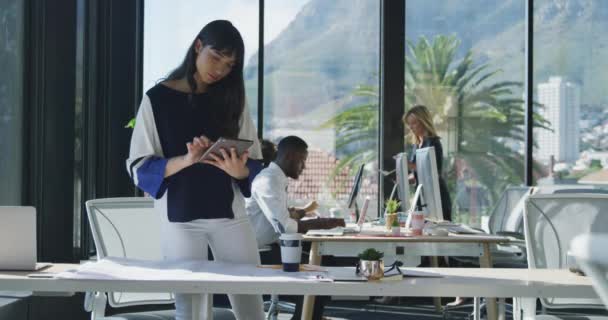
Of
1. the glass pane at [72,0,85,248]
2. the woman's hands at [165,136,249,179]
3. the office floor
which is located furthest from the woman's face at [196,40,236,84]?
the office floor

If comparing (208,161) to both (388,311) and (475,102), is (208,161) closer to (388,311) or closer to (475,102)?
(388,311)

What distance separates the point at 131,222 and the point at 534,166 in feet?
15.3

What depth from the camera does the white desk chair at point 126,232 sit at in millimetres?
3223

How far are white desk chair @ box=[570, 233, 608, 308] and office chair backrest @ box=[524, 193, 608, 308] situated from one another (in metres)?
2.22

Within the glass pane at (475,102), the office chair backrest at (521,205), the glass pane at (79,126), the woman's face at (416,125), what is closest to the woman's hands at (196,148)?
the glass pane at (79,126)

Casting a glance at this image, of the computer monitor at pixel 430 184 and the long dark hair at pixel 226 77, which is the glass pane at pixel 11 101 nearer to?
the long dark hair at pixel 226 77

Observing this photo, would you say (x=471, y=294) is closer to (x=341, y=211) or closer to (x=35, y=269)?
(x=35, y=269)

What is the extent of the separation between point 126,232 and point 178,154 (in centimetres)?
82

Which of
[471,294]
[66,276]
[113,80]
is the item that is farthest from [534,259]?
[113,80]

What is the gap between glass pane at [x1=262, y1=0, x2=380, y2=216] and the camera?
7074 mm

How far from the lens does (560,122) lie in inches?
282

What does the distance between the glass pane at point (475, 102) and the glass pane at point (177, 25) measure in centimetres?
153

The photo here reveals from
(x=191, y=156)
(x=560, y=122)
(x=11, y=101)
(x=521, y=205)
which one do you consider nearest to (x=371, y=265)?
(x=191, y=156)

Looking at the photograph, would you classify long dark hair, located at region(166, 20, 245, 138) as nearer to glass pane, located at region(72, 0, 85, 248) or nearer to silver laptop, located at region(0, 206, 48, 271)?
silver laptop, located at region(0, 206, 48, 271)
